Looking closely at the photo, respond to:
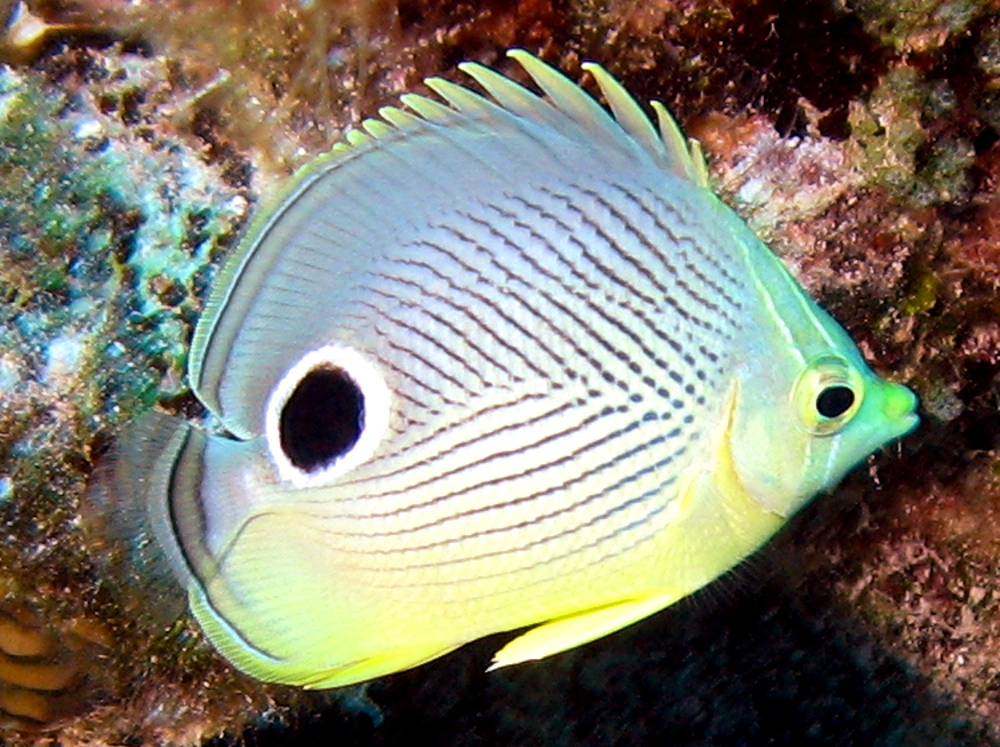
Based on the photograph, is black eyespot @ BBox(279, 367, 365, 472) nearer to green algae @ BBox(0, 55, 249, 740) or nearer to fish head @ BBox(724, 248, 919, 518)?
fish head @ BBox(724, 248, 919, 518)

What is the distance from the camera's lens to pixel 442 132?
143cm

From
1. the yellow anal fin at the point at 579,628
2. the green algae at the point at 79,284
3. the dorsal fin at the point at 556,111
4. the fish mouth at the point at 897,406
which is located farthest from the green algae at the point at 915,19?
the green algae at the point at 79,284

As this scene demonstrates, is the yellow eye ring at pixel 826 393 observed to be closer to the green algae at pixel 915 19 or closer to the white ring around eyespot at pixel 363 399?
the white ring around eyespot at pixel 363 399

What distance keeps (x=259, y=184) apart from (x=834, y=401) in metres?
1.69

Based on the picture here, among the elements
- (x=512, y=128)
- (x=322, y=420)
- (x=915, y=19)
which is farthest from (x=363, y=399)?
(x=915, y=19)

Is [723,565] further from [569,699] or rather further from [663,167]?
[569,699]

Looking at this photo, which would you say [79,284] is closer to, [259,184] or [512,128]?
[259,184]

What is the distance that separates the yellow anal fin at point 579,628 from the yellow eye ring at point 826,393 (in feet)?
1.25

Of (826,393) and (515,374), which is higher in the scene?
(826,393)

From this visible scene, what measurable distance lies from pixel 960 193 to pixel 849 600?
1580 millimetres

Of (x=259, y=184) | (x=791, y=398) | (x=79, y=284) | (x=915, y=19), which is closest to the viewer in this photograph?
(x=791, y=398)

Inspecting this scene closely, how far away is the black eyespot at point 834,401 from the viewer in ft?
4.58

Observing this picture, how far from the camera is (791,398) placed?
139 centimetres

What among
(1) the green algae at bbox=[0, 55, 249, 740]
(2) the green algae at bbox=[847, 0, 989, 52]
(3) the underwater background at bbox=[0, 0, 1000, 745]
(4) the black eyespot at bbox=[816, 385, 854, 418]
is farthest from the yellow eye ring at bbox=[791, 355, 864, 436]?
(1) the green algae at bbox=[0, 55, 249, 740]
